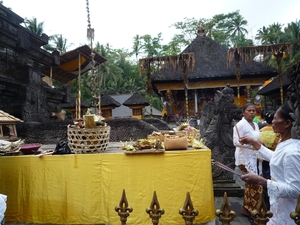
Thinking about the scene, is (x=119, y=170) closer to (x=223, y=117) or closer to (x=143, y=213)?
(x=143, y=213)

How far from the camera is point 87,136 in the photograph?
278cm

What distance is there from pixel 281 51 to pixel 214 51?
6885mm

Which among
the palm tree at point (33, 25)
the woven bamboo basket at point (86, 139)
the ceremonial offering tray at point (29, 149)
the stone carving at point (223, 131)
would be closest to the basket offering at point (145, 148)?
the woven bamboo basket at point (86, 139)

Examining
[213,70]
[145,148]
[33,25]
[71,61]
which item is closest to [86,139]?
[145,148]

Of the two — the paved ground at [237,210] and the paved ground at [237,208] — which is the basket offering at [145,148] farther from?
the paved ground at [237,210]

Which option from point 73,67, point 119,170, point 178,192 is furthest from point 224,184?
point 73,67

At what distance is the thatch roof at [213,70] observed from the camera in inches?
720

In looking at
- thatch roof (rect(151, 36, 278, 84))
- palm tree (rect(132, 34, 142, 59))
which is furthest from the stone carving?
palm tree (rect(132, 34, 142, 59))

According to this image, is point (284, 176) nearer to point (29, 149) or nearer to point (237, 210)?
point (237, 210)

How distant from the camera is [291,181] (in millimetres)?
1564

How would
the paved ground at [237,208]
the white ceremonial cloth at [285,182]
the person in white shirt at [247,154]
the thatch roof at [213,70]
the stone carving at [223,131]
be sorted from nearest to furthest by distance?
the white ceremonial cloth at [285,182] < the paved ground at [237,208] < the person in white shirt at [247,154] < the stone carving at [223,131] < the thatch roof at [213,70]

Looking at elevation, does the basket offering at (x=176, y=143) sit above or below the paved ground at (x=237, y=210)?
above

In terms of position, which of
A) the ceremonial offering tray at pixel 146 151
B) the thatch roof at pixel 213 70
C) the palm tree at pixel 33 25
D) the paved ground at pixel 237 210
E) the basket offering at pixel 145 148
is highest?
the palm tree at pixel 33 25

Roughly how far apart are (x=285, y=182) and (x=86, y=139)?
2.01 meters
